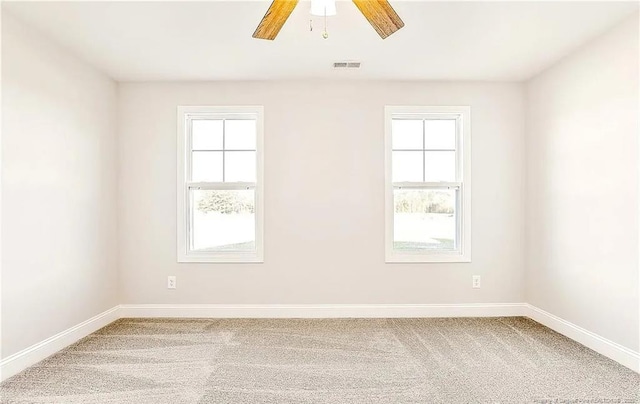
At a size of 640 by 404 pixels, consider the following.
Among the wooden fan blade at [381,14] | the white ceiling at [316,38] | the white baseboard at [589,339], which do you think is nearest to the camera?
the wooden fan blade at [381,14]

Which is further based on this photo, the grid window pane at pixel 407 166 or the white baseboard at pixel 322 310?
the grid window pane at pixel 407 166

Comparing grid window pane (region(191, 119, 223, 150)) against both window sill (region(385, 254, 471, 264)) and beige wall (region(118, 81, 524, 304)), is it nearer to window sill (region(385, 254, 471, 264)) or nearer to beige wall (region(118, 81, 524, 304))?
beige wall (region(118, 81, 524, 304))

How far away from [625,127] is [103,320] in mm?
4722

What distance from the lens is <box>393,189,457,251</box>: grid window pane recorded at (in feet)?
14.4

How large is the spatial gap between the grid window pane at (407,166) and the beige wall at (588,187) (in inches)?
44.5

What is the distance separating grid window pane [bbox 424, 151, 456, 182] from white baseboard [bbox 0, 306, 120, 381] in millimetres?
3531

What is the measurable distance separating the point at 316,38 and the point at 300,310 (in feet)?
8.61

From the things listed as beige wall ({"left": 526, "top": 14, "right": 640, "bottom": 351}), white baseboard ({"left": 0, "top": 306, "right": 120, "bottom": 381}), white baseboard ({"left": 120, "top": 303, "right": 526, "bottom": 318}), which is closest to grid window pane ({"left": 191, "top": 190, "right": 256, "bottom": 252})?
white baseboard ({"left": 120, "top": 303, "right": 526, "bottom": 318})

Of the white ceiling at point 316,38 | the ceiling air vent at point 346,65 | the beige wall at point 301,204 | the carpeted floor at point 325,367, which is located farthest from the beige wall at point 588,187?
the ceiling air vent at point 346,65

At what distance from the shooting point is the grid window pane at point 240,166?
173 inches

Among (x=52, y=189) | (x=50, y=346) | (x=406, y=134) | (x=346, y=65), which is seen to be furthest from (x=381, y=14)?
(x=50, y=346)

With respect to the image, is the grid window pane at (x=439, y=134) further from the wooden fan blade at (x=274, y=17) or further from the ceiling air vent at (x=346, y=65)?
the wooden fan blade at (x=274, y=17)

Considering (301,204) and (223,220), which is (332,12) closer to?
(301,204)

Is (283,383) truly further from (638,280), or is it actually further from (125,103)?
(125,103)
